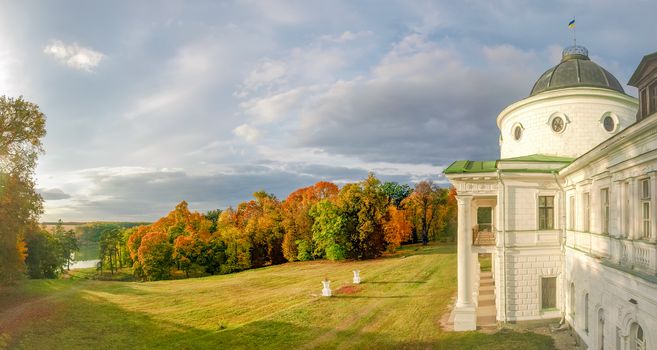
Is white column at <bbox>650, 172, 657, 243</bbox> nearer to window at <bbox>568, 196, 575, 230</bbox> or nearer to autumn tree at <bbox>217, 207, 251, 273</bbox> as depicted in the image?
window at <bbox>568, 196, 575, 230</bbox>

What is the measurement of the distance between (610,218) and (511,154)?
12.7m

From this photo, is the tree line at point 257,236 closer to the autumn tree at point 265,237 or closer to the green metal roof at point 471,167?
the autumn tree at point 265,237

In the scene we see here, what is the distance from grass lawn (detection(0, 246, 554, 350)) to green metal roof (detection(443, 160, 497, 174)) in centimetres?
754

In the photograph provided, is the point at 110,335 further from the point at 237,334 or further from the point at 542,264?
the point at 542,264

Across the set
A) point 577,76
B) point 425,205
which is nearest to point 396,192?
point 425,205

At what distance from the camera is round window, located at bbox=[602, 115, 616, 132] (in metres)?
20.4

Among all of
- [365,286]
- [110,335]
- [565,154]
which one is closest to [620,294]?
[565,154]

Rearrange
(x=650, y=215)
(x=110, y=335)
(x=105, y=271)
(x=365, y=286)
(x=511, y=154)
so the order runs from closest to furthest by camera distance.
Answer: (x=650, y=215) → (x=110, y=335) → (x=511, y=154) → (x=365, y=286) → (x=105, y=271)

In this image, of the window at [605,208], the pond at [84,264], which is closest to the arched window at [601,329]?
the window at [605,208]

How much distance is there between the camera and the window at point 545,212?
1847cm

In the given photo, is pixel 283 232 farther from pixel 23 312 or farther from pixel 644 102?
pixel 644 102

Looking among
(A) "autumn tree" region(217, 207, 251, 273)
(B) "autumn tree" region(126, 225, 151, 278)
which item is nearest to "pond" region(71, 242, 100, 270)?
(B) "autumn tree" region(126, 225, 151, 278)

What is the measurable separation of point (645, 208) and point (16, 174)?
2884cm

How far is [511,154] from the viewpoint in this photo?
24047 millimetres
